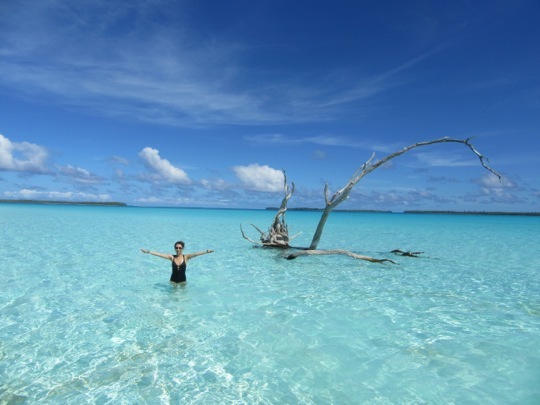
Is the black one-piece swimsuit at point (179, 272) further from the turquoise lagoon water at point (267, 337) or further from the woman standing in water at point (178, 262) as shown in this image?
the turquoise lagoon water at point (267, 337)

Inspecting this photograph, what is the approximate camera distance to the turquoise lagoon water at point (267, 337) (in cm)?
536

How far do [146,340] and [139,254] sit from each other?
38.8ft

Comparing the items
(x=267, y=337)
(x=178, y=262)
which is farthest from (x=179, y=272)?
(x=267, y=337)

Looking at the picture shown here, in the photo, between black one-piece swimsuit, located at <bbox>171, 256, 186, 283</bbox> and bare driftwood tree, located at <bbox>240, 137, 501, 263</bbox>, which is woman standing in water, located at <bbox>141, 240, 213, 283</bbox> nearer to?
black one-piece swimsuit, located at <bbox>171, 256, 186, 283</bbox>

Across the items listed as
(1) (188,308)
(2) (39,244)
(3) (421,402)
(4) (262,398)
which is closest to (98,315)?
(1) (188,308)

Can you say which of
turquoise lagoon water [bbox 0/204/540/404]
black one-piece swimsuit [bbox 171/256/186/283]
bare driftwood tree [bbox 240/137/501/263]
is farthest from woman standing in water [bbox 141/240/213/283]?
bare driftwood tree [bbox 240/137/501/263]

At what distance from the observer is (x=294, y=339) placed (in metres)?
7.22

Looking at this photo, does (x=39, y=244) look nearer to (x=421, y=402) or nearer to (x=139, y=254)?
(x=139, y=254)

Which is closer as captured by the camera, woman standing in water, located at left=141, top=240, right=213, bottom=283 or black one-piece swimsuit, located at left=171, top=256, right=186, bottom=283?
woman standing in water, located at left=141, top=240, right=213, bottom=283

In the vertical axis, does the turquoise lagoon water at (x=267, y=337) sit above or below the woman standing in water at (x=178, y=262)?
below

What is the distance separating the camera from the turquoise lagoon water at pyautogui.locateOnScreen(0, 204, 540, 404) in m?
5.36

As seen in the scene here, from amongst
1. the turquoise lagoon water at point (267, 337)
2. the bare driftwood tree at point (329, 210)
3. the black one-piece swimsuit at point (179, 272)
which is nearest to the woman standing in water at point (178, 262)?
the black one-piece swimsuit at point (179, 272)

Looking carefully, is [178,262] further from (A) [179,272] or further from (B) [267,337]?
(B) [267,337]

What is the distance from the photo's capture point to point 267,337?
23.9 feet
